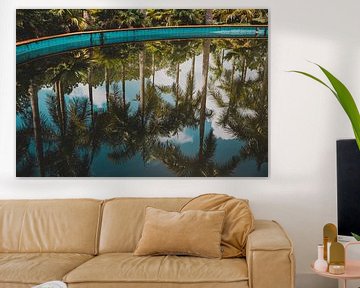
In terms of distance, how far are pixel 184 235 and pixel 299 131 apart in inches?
52.1

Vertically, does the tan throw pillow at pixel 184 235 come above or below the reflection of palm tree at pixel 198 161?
below

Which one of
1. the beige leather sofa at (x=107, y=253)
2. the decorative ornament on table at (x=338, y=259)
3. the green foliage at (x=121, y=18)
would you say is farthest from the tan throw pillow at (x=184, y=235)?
the green foliage at (x=121, y=18)

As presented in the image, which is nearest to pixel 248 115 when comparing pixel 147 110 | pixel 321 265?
pixel 147 110

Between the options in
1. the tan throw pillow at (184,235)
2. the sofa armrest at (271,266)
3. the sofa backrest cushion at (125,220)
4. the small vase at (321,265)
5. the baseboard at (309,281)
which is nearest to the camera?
the sofa armrest at (271,266)

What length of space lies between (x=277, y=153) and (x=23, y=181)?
1.91 metres

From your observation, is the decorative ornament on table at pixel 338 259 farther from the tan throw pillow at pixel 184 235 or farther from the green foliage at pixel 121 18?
the green foliage at pixel 121 18

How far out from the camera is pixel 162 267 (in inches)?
143

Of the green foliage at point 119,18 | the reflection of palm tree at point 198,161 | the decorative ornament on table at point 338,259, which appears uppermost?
the green foliage at point 119,18

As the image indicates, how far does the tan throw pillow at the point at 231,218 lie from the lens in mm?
3957

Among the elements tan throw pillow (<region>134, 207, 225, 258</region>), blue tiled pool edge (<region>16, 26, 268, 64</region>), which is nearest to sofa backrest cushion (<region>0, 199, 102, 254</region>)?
tan throw pillow (<region>134, 207, 225, 258</region>)

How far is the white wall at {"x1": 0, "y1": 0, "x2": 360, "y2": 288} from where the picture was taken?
465cm

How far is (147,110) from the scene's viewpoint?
469 cm

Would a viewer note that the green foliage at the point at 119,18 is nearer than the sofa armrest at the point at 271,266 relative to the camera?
No

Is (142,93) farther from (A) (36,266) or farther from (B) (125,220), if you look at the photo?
(A) (36,266)
